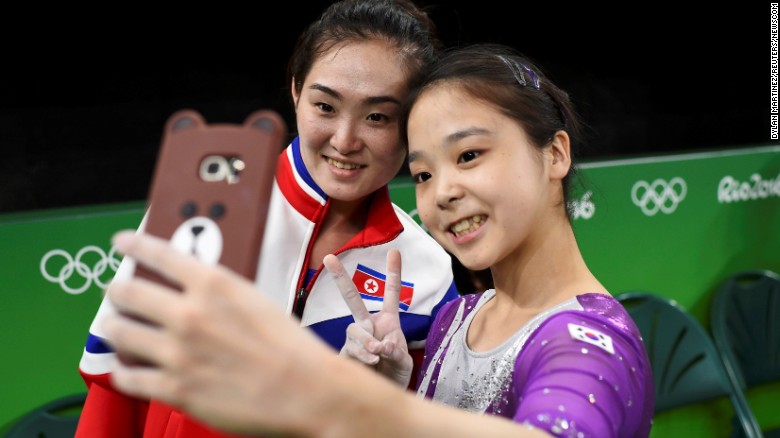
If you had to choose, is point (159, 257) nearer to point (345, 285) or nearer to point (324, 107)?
point (345, 285)

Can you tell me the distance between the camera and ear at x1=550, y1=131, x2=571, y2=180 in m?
0.97

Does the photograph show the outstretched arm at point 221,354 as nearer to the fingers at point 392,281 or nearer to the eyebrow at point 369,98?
the fingers at point 392,281

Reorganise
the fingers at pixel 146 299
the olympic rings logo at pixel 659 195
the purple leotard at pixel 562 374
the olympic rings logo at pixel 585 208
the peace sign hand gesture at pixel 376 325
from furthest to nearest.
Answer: the olympic rings logo at pixel 659 195
the olympic rings logo at pixel 585 208
the peace sign hand gesture at pixel 376 325
the purple leotard at pixel 562 374
the fingers at pixel 146 299

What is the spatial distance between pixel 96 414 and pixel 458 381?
0.50 metres

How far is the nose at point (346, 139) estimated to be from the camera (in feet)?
3.62

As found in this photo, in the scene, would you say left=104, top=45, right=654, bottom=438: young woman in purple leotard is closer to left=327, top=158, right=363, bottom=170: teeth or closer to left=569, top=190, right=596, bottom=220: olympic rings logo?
left=327, top=158, right=363, bottom=170: teeth

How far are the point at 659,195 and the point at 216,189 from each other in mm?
2051

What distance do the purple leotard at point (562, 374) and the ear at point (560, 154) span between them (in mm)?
163

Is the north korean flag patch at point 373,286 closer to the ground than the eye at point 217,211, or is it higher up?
closer to the ground

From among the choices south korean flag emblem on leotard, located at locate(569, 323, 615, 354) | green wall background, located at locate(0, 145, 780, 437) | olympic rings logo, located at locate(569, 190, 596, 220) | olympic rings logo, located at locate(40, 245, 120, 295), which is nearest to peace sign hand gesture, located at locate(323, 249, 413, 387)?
south korean flag emblem on leotard, located at locate(569, 323, 615, 354)

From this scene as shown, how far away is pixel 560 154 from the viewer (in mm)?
975

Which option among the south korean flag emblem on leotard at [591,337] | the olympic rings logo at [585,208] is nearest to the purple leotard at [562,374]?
the south korean flag emblem on leotard at [591,337]

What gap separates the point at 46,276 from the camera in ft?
4.92

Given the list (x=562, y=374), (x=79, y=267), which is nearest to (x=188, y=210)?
(x=562, y=374)
